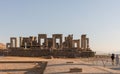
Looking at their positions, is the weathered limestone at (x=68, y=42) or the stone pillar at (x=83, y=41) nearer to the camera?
the weathered limestone at (x=68, y=42)

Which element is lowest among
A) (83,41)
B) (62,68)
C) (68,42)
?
(62,68)

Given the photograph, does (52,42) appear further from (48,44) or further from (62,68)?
(62,68)

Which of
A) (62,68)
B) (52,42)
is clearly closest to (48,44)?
(52,42)

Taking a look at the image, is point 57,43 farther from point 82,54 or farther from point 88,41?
point 82,54

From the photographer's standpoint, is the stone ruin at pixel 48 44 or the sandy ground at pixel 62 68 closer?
the sandy ground at pixel 62 68

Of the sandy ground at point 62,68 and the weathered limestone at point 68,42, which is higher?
the weathered limestone at point 68,42

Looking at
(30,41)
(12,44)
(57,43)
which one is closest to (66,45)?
(57,43)

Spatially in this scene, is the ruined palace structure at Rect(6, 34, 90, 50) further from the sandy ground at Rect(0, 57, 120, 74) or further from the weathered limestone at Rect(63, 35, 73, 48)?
the sandy ground at Rect(0, 57, 120, 74)

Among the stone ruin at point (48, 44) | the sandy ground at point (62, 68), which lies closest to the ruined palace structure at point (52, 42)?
the stone ruin at point (48, 44)

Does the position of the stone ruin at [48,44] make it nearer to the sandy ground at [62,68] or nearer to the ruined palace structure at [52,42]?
the ruined palace structure at [52,42]

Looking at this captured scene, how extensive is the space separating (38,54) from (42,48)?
1.73 metres

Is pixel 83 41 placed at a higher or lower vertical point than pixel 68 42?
higher

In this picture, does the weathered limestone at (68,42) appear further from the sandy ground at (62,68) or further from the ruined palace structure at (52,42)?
the sandy ground at (62,68)

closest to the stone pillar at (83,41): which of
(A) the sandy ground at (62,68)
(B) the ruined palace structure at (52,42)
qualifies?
(B) the ruined palace structure at (52,42)
